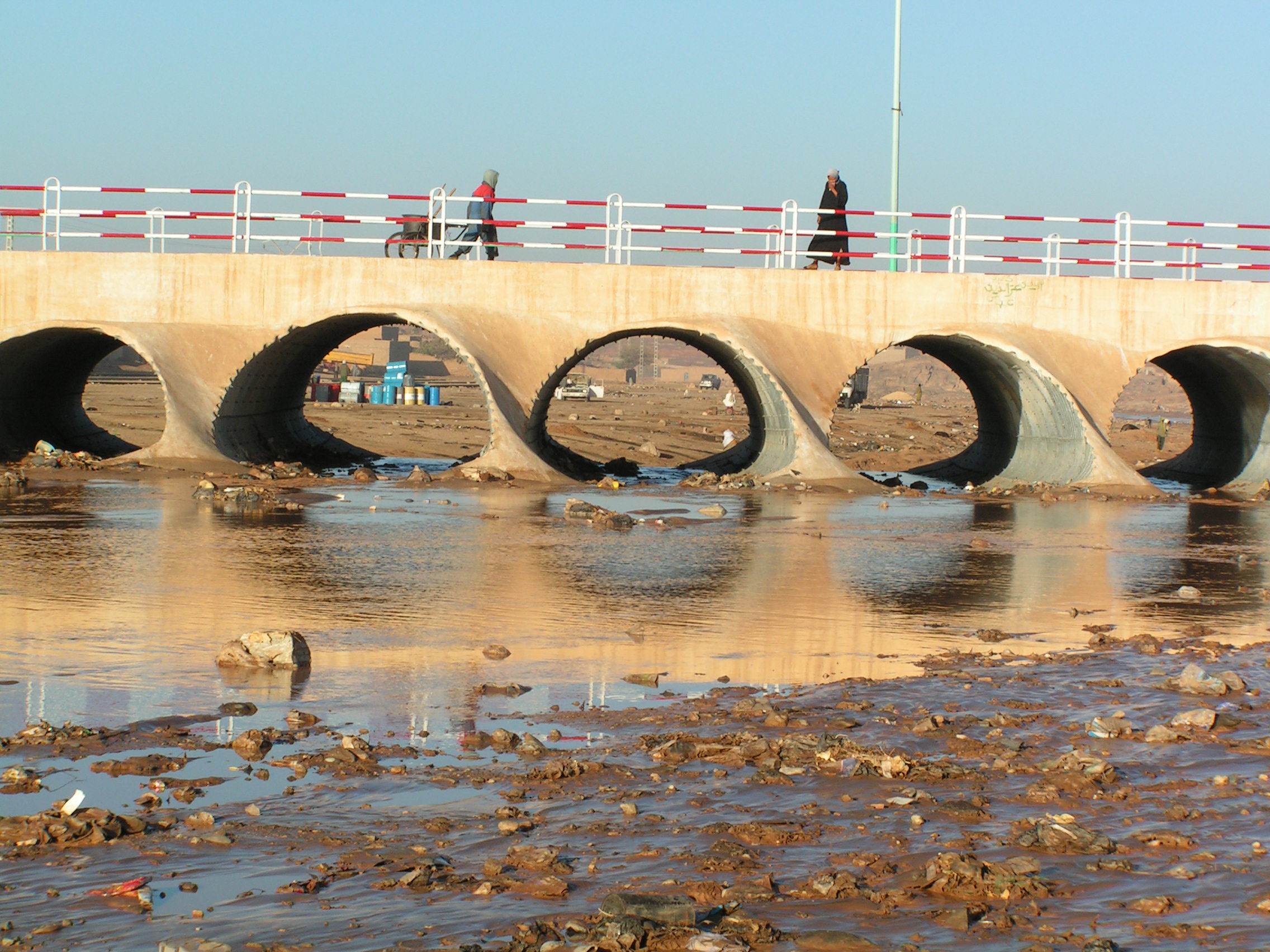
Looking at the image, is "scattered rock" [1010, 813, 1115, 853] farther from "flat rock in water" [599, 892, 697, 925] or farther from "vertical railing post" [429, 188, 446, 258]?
"vertical railing post" [429, 188, 446, 258]

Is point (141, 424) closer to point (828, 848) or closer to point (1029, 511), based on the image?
point (1029, 511)

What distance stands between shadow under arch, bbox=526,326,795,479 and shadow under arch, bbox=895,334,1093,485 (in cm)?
253

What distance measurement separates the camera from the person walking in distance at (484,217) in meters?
21.1

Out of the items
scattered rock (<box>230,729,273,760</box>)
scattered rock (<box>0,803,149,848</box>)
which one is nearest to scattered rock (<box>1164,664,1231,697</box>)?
scattered rock (<box>230,729,273,760</box>)

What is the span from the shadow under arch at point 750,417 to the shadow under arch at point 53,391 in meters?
5.92

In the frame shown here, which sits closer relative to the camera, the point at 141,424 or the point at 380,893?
the point at 380,893

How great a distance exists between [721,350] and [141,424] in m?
12.5

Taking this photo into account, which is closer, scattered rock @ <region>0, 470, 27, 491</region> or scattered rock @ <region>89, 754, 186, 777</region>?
scattered rock @ <region>89, 754, 186, 777</region>

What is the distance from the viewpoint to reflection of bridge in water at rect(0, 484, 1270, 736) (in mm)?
7293

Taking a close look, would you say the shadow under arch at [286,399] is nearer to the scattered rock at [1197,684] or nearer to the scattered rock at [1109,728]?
the scattered rock at [1197,684]

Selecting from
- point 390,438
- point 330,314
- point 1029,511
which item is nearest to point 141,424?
point 390,438

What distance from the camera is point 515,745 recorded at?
5789 millimetres

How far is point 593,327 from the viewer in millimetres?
20344

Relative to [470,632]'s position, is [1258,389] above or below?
above
